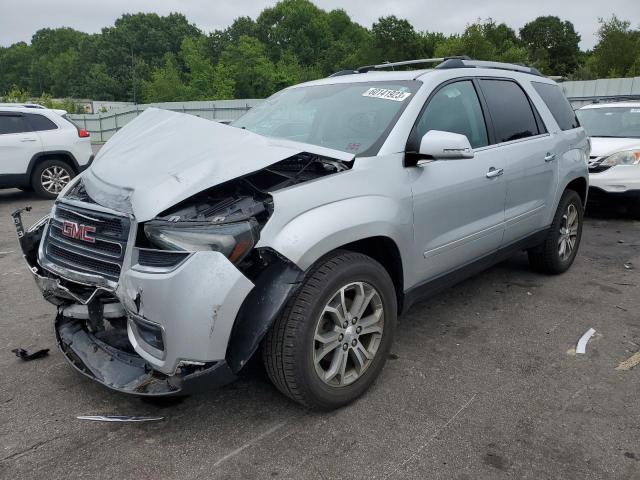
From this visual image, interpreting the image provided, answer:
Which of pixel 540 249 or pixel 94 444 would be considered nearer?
pixel 94 444

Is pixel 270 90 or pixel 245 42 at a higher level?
pixel 245 42

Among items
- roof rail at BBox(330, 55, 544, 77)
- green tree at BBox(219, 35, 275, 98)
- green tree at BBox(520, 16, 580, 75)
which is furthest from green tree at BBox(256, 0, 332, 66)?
roof rail at BBox(330, 55, 544, 77)

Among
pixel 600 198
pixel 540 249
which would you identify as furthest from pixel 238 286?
pixel 600 198

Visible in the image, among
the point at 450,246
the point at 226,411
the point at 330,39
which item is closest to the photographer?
the point at 226,411

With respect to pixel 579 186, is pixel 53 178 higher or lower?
lower

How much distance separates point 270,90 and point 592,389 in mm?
63827

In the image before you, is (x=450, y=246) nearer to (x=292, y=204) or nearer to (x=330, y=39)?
(x=292, y=204)

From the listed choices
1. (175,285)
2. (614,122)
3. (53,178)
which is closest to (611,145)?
(614,122)

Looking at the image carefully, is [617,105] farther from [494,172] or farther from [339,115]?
[339,115]

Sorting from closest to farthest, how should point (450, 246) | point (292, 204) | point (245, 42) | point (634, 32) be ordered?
point (292, 204) → point (450, 246) → point (634, 32) → point (245, 42)

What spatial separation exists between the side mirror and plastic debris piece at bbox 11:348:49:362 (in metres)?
2.71

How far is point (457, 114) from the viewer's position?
3498mm

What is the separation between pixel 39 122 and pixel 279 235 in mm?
8771

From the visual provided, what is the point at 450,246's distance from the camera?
3.29m
